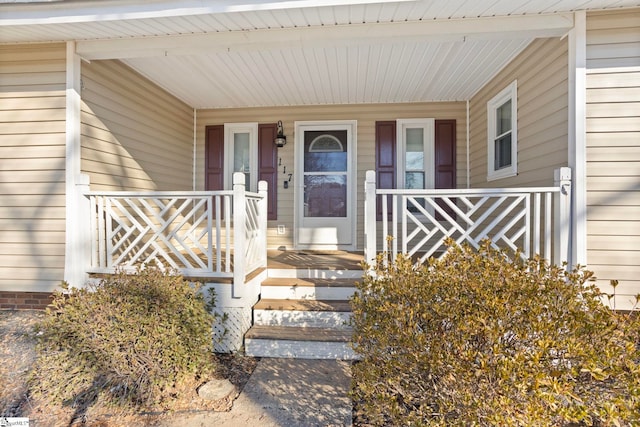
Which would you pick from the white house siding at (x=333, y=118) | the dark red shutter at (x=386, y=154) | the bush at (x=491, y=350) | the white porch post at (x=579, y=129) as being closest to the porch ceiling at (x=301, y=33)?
the white porch post at (x=579, y=129)

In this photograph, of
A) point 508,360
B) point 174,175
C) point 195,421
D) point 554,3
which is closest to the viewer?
point 508,360

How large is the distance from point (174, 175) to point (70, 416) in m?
3.34

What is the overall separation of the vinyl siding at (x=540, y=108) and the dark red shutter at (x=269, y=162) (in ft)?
10.4

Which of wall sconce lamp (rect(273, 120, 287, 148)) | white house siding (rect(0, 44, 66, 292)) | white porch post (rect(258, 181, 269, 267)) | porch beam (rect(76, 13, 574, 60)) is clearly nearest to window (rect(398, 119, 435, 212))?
wall sconce lamp (rect(273, 120, 287, 148))

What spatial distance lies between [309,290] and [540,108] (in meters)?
2.90

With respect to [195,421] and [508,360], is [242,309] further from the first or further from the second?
[508,360]

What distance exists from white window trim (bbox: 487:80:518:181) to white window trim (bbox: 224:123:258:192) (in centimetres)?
338

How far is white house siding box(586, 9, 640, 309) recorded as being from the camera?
8.91ft

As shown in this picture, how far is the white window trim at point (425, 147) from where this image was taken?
4.96 metres

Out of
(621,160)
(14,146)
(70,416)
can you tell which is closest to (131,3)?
(14,146)

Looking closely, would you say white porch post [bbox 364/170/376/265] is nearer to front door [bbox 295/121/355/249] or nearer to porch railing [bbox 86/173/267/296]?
porch railing [bbox 86/173/267/296]

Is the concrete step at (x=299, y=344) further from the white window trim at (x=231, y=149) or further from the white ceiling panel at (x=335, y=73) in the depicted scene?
the white window trim at (x=231, y=149)

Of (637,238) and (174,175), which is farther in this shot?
(174,175)

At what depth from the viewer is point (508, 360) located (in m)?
1.31
